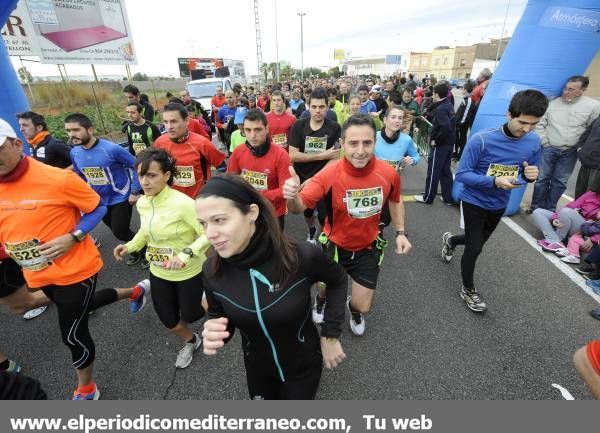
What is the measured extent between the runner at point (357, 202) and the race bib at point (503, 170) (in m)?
1.09

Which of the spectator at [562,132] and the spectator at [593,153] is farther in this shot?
the spectator at [562,132]

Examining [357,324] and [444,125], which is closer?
[357,324]

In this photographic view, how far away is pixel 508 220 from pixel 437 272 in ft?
7.72

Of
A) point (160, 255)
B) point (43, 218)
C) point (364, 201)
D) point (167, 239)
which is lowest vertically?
point (160, 255)

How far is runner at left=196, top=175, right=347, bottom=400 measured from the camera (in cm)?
135

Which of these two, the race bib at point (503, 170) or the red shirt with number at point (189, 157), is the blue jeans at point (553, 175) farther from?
the red shirt with number at point (189, 157)

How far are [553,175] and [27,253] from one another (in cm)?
686

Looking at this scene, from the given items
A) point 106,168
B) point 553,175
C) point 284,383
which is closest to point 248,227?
point 284,383

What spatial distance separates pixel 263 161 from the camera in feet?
11.4

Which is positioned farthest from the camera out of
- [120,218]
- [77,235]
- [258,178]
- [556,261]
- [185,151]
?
[556,261]

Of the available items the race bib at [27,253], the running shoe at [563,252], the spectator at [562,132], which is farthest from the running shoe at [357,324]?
the spectator at [562,132]

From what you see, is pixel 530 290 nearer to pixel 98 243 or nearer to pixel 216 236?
pixel 216 236

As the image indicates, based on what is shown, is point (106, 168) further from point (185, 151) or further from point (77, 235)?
point (77, 235)

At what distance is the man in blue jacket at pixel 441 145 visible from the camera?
5582 millimetres
